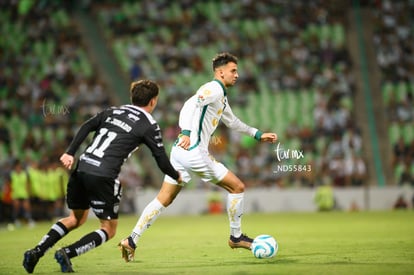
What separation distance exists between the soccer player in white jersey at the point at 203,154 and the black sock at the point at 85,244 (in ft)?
3.46

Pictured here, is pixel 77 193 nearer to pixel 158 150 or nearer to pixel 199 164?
pixel 158 150

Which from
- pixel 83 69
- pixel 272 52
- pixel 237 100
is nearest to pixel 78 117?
pixel 83 69

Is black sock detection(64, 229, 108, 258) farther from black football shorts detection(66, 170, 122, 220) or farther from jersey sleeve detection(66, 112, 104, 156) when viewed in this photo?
jersey sleeve detection(66, 112, 104, 156)

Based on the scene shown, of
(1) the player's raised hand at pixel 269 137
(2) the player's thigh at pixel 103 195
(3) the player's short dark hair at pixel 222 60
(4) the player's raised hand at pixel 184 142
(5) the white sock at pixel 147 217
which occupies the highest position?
(3) the player's short dark hair at pixel 222 60

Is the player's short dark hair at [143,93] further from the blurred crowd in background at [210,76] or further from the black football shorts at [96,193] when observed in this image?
the blurred crowd in background at [210,76]

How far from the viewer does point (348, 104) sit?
2753 centimetres

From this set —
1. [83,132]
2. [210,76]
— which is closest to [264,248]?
[83,132]

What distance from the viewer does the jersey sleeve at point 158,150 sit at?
8594 millimetres

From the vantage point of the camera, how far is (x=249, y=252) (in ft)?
36.3

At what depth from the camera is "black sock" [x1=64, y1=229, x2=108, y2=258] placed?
27.8 feet

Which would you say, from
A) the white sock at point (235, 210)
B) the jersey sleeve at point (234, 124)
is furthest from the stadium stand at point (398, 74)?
the white sock at point (235, 210)

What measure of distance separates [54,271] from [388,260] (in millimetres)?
3906

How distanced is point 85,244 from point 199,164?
1997 mm

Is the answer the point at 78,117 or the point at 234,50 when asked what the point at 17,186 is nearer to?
the point at 78,117
